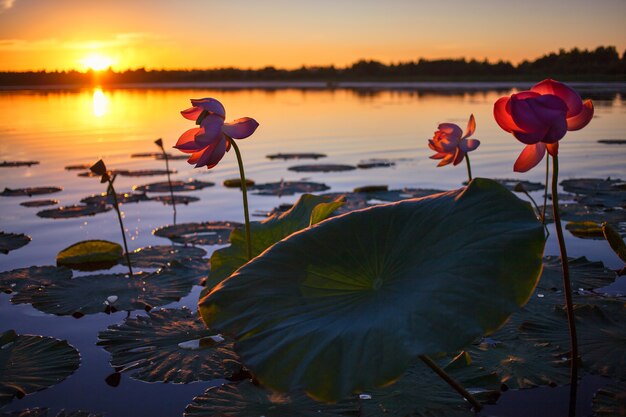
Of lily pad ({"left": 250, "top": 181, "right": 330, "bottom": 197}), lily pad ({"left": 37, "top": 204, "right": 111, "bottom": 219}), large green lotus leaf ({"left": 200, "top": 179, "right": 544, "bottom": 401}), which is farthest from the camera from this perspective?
lily pad ({"left": 250, "top": 181, "right": 330, "bottom": 197})

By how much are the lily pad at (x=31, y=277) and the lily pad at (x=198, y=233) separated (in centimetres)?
108

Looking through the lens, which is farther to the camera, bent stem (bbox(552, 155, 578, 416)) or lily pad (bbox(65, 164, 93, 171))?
lily pad (bbox(65, 164, 93, 171))

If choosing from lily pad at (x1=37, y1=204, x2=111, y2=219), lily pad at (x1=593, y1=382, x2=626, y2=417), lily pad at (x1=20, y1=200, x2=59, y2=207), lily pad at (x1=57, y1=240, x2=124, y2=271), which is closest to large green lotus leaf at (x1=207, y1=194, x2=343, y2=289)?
lily pad at (x1=593, y1=382, x2=626, y2=417)

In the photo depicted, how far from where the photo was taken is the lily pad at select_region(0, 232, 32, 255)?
4411 millimetres

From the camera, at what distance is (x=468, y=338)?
1.30 meters

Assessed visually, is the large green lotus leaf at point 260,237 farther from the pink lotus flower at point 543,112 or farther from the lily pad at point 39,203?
the lily pad at point 39,203

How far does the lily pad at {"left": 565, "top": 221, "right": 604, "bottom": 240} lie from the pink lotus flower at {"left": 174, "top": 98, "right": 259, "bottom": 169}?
3406mm

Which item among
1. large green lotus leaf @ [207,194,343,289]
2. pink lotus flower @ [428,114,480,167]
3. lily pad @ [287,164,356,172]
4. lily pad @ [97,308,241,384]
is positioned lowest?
lily pad @ [97,308,241,384]

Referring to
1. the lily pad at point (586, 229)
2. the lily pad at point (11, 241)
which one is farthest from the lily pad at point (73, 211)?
the lily pad at point (586, 229)

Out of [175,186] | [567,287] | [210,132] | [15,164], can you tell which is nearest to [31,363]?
[210,132]

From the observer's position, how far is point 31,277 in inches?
141

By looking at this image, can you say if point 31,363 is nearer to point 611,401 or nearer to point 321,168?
point 611,401

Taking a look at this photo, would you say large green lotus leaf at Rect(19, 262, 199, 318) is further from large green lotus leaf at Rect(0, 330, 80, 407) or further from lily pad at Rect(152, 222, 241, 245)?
lily pad at Rect(152, 222, 241, 245)

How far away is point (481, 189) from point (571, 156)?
29.4ft
